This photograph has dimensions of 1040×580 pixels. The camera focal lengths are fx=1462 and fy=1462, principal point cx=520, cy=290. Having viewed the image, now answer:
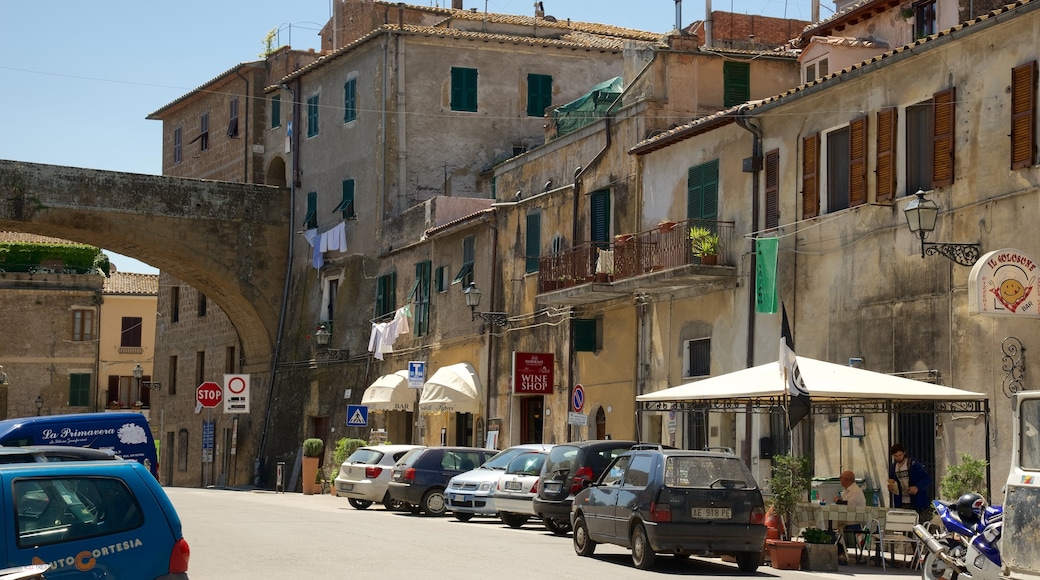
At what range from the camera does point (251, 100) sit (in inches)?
2021

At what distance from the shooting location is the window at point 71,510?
29.2ft

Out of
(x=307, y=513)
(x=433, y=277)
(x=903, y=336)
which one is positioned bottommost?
(x=307, y=513)

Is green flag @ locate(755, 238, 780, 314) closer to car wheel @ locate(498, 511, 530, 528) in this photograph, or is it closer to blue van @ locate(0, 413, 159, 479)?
car wheel @ locate(498, 511, 530, 528)

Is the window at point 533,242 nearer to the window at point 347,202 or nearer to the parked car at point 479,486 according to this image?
the parked car at point 479,486

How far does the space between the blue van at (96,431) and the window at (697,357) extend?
11542mm

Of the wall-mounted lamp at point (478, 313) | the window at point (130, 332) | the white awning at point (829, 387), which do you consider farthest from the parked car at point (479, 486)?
the window at point (130, 332)

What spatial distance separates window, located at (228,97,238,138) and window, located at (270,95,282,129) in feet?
6.24

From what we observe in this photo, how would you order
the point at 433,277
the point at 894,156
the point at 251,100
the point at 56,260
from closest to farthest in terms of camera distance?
the point at 894,156, the point at 433,277, the point at 251,100, the point at 56,260

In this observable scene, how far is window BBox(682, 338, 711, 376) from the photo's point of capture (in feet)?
88.2

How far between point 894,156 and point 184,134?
134 feet

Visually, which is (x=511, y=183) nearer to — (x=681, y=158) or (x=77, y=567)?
(x=681, y=158)

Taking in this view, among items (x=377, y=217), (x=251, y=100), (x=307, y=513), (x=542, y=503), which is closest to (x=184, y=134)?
(x=251, y=100)

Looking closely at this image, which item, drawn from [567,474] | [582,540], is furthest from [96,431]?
[567,474]

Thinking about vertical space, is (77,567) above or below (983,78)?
below
